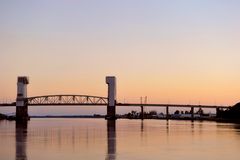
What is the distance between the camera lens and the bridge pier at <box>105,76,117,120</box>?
194000 millimetres

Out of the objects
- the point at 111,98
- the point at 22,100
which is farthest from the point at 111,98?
the point at 22,100

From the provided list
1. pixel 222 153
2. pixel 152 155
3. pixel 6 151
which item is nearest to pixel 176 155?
pixel 152 155

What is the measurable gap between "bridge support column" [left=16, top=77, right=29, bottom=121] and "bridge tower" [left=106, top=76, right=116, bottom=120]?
1138 inches

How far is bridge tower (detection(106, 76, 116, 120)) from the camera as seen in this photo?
194 m

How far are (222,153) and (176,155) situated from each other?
13.4ft

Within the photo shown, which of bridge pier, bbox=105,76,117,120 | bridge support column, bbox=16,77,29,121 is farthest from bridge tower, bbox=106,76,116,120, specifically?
bridge support column, bbox=16,77,29,121

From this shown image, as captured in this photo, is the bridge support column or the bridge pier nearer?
the bridge support column

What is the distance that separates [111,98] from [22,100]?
31187 mm

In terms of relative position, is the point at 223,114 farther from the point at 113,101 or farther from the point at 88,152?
the point at 88,152

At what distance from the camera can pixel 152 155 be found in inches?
1490

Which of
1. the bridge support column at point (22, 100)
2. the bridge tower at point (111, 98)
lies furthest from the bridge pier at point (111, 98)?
the bridge support column at point (22, 100)

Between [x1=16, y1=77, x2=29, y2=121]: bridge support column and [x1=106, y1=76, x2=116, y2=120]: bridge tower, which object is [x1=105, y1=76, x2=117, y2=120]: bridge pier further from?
[x1=16, y1=77, x2=29, y2=121]: bridge support column

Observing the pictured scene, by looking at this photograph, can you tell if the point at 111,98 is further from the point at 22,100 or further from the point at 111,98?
the point at 22,100

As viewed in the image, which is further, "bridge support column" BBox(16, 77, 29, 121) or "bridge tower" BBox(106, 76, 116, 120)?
"bridge tower" BBox(106, 76, 116, 120)
